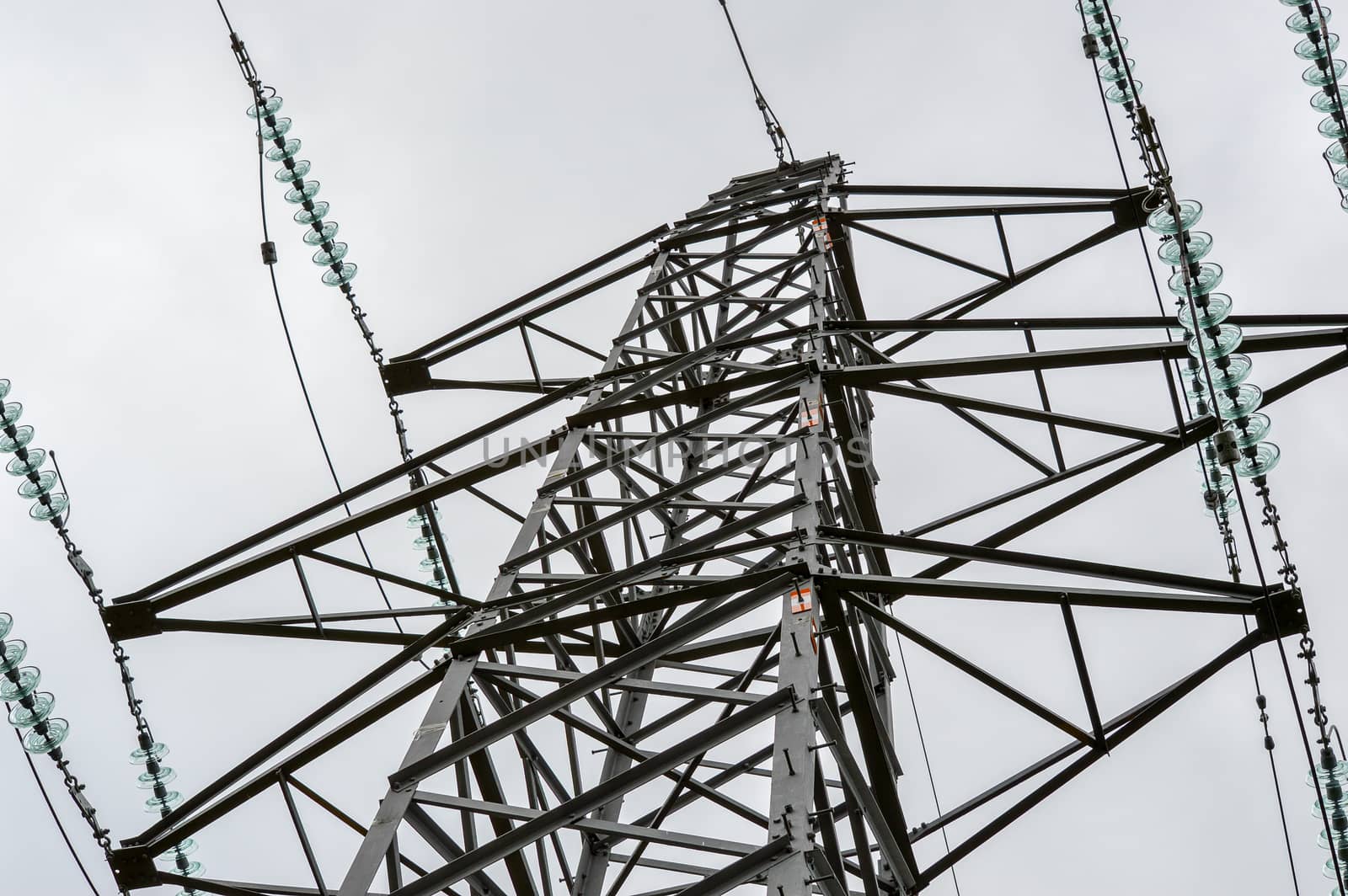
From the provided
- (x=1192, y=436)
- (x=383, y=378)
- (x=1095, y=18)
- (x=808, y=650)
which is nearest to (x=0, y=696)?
(x=383, y=378)

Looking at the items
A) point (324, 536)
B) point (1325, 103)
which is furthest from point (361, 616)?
point (1325, 103)

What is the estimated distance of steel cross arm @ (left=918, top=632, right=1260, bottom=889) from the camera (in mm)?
7887

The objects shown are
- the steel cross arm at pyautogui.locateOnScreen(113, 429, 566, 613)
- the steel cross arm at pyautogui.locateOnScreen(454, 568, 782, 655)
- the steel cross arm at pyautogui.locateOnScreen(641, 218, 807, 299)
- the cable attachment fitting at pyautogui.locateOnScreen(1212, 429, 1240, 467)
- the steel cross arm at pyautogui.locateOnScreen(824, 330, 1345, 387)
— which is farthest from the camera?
the steel cross arm at pyautogui.locateOnScreen(641, 218, 807, 299)

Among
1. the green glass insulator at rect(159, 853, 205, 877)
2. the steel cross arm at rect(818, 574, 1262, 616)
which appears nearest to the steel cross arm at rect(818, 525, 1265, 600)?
the steel cross arm at rect(818, 574, 1262, 616)

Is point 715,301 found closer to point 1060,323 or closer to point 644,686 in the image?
point 1060,323

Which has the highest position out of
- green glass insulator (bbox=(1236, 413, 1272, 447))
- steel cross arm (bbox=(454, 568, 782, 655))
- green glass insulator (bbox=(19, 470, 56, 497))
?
green glass insulator (bbox=(19, 470, 56, 497))

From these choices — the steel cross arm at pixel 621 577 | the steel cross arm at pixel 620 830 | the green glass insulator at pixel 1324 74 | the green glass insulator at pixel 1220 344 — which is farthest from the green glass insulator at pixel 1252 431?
the steel cross arm at pixel 620 830

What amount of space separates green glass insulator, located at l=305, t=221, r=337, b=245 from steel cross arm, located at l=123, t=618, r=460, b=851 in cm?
612

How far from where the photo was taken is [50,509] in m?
10.9

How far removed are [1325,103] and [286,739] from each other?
8.60 m

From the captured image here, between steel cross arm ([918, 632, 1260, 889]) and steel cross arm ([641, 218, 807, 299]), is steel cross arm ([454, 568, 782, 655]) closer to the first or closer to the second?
steel cross arm ([918, 632, 1260, 889])

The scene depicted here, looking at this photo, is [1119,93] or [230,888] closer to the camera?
[230,888]

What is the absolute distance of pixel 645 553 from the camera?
10953 mm

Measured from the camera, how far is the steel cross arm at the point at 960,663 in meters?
7.74
